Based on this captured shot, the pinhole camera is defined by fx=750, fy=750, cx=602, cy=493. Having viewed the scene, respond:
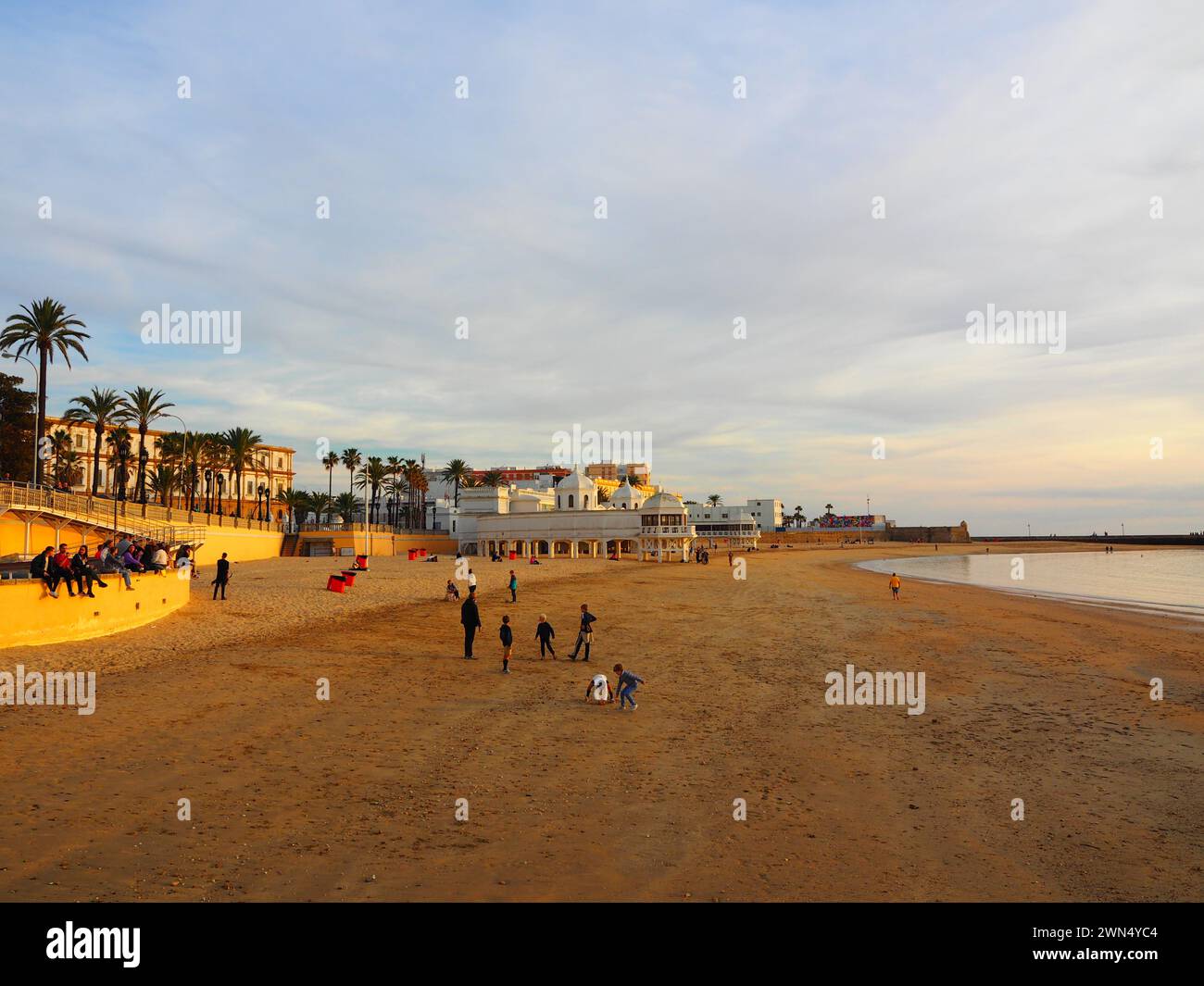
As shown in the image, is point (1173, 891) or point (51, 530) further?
point (51, 530)

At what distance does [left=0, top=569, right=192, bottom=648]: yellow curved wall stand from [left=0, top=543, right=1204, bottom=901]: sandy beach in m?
0.71

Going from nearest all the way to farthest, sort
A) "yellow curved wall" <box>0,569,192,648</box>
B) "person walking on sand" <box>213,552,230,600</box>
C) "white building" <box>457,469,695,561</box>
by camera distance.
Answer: "yellow curved wall" <box>0,569,192,648</box>, "person walking on sand" <box>213,552,230,600</box>, "white building" <box>457,469,695,561</box>

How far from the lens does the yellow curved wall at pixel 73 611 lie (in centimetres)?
1888

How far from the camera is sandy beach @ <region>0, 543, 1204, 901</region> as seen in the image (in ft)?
27.2

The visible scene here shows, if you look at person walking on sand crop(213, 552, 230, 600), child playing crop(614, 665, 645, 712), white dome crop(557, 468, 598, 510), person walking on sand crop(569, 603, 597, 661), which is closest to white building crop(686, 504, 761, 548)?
white dome crop(557, 468, 598, 510)

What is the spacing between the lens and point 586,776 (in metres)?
11.8

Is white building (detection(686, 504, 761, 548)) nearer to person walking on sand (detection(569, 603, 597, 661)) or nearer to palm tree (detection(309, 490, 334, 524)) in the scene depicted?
palm tree (detection(309, 490, 334, 524))

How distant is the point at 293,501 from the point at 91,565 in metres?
93.9

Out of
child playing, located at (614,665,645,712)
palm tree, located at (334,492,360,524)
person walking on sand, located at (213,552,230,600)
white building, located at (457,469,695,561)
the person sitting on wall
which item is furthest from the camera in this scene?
palm tree, located at (334,492,360,524)
